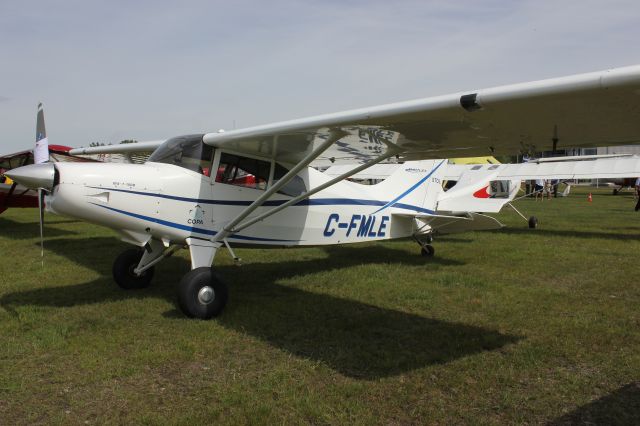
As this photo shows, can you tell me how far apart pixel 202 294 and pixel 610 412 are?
150 inches

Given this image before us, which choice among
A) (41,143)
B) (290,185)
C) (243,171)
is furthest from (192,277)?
(41,143)

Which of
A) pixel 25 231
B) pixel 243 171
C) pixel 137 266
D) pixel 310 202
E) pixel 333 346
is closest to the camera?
pixel 333 346

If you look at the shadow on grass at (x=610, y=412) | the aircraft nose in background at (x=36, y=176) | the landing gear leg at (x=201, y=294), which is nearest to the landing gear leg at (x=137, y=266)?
the landing gear leg at (x=201, y=294)

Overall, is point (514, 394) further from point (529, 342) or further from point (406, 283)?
point (406, 283)

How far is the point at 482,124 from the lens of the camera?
4113 mm

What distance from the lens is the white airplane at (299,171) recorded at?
11.7 ft

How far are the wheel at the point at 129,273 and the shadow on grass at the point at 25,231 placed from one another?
22.8ft

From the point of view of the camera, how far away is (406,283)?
274 inches

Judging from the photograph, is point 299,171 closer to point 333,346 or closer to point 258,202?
point 258,202

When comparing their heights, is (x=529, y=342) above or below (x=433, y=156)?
below

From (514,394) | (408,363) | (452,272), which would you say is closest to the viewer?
(514,394)

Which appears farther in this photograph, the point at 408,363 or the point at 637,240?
the point at 637,240

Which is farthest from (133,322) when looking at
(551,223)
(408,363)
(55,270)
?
(551,223)

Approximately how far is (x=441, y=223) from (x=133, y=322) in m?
5.76
